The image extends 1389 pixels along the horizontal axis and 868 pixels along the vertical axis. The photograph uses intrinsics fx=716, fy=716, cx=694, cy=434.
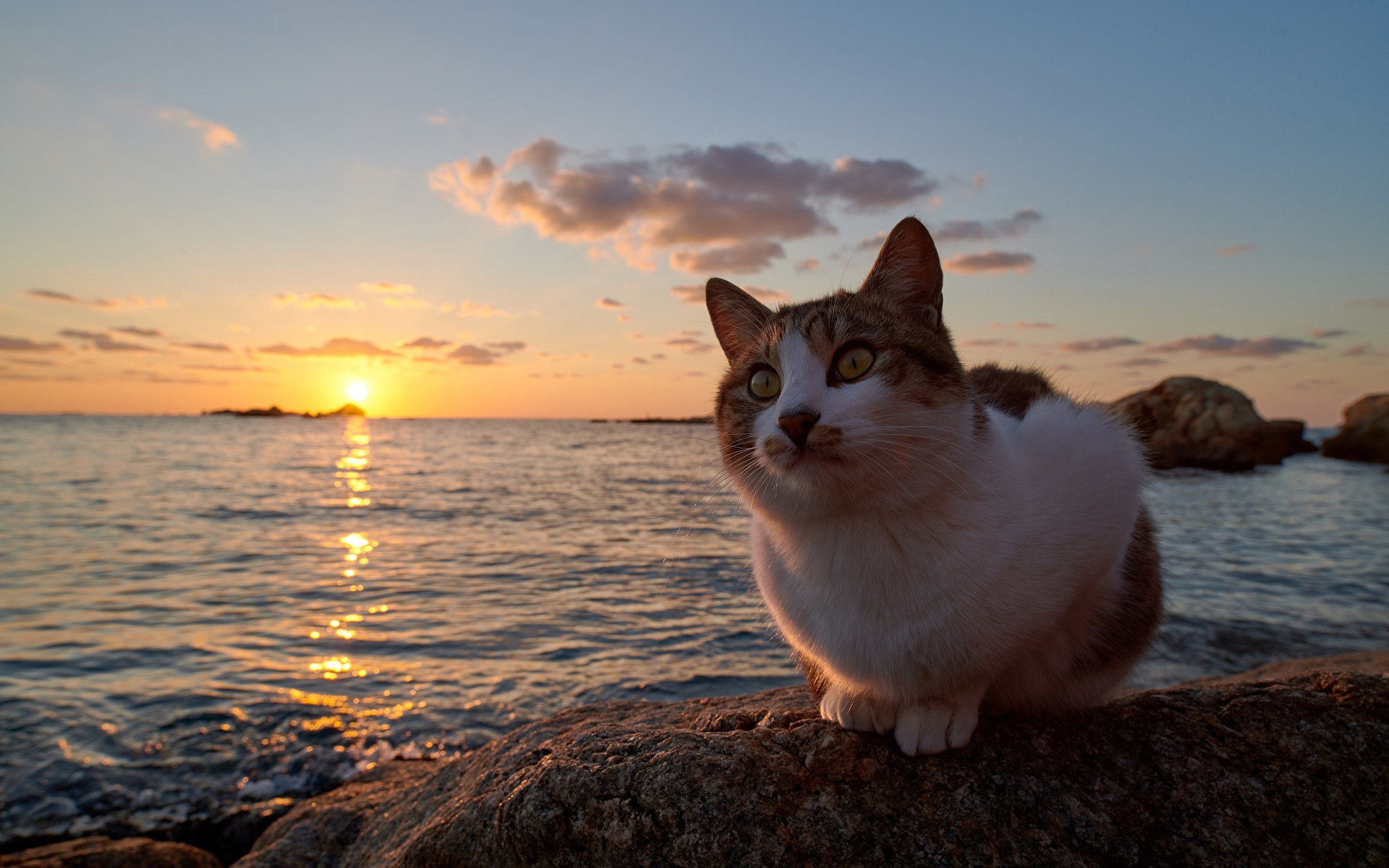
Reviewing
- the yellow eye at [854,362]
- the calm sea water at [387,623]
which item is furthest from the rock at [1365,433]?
the yellow eye at [854,362]

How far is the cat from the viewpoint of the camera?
1.87m

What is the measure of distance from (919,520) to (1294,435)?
4358 cm

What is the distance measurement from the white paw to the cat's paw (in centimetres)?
6

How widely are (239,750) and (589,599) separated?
4.07 metres

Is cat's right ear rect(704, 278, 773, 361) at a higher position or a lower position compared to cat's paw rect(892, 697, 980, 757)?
higher

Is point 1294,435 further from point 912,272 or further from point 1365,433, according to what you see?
point 912,272

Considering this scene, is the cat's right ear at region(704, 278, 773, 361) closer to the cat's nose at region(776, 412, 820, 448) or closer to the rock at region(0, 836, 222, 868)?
the cat's nose at region(776, 412, 820, 448)

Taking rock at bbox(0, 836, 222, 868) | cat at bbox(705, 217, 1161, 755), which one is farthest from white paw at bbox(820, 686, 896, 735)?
rock at bbox(0, 836, 222, 868)

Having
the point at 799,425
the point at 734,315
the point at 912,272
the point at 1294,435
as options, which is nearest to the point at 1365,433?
the point at 1294,435

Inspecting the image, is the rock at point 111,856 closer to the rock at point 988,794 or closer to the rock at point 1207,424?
the rock at point 988,794

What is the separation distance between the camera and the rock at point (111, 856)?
362 centimetres

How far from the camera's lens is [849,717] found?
2.17 meters

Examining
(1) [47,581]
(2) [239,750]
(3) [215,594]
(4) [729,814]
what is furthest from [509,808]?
(1) [47,581]

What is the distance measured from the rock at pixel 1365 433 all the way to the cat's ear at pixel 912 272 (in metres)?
40.8
